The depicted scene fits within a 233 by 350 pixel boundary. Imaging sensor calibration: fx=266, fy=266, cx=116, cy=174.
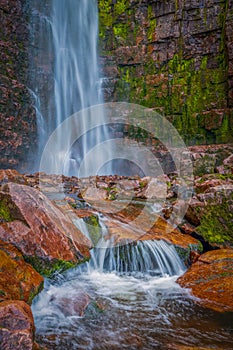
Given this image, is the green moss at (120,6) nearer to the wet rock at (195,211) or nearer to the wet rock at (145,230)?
the wet rock at (145,230)

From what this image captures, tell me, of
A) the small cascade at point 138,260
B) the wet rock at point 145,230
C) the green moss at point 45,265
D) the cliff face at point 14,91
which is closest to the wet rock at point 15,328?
the green moss at point 45,265

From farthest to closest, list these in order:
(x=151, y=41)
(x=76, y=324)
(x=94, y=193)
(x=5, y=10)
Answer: (x=151, y=41), (x=5, y=10), (x=94, y=193), (x=76, y=324)

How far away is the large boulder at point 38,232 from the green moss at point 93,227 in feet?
2.08

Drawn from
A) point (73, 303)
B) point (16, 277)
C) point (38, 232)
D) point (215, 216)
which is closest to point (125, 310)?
point (73, 303)

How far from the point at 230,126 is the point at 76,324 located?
57.5 feet

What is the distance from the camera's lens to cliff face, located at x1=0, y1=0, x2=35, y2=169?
16.0 meters

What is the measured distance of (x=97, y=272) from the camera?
4.68 metres

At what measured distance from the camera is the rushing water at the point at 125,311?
2.77m

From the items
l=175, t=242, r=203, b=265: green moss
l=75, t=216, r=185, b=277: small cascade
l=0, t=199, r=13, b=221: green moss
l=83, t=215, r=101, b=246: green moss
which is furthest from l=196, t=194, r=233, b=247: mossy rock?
l=0, t=199, r=13, b=221: green moss

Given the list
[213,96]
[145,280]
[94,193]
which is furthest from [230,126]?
[145,280]

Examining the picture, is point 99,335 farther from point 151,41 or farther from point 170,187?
point 151,41

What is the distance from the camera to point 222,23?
18641 mm

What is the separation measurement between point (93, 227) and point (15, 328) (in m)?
3.44

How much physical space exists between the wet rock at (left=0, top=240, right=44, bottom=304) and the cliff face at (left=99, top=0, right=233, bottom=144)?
17.3 meters
